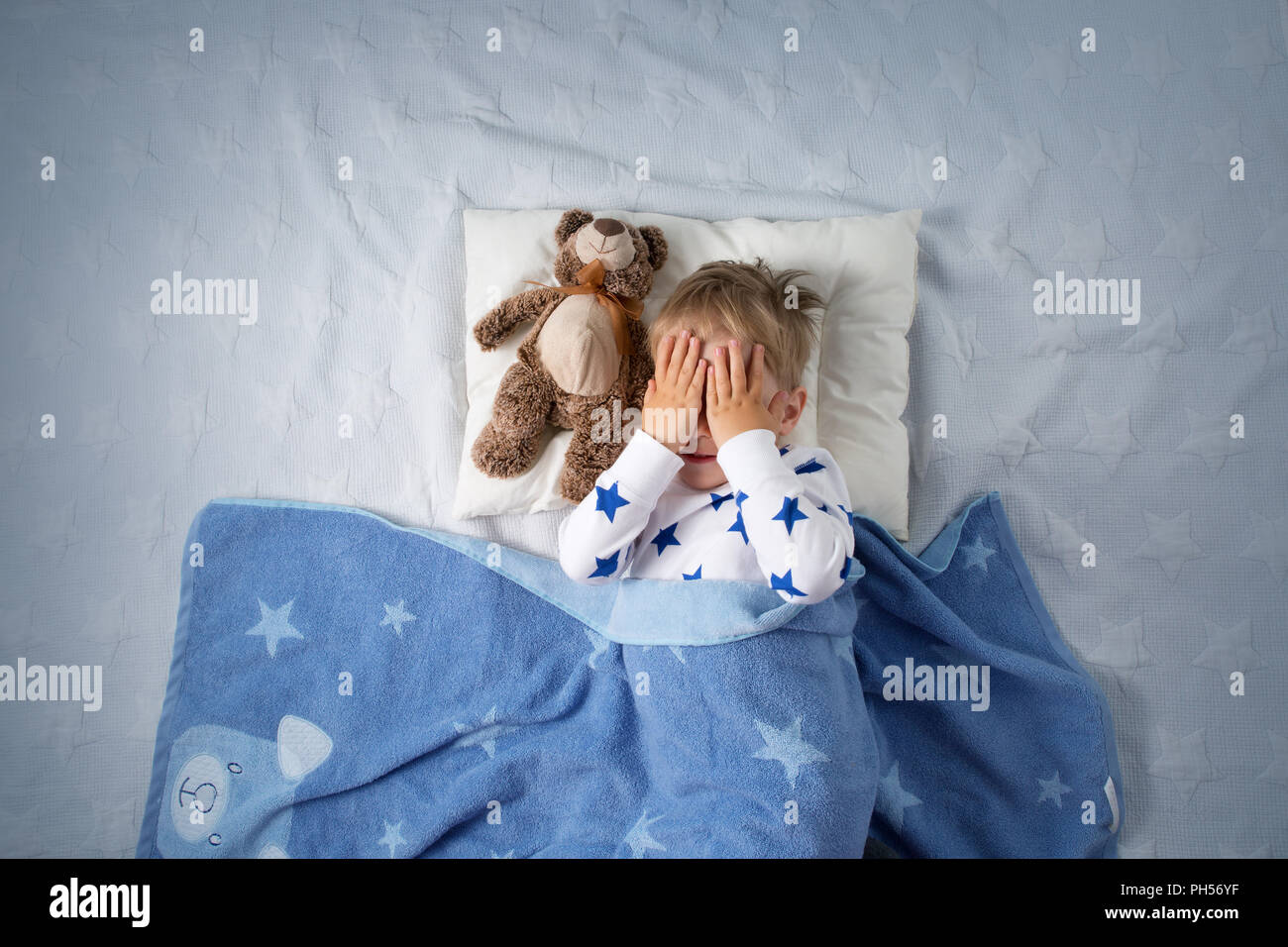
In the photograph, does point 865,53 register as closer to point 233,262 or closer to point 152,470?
point 233,262

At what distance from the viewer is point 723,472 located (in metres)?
1.21

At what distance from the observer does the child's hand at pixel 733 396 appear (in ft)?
3.75

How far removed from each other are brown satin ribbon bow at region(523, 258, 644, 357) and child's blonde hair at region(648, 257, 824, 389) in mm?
49

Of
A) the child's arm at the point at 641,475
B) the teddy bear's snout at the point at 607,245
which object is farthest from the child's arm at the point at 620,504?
the teddy bear's snout at the point at 607,245

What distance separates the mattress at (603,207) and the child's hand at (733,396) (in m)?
0.36

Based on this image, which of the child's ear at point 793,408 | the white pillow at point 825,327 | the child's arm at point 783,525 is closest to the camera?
the child's arm at point 783,525

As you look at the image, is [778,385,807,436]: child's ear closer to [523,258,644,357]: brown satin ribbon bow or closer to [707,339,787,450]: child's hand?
[707,339,787,450]: child's hand

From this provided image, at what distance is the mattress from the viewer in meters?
1.38

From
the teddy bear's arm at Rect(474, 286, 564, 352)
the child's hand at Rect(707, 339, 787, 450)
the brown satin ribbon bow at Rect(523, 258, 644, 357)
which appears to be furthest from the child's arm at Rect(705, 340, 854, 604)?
the teddy bear's arm at Rect(474, 286, 564, 352)

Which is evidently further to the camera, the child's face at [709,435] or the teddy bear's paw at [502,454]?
the teddy bear's paw at [502,454]

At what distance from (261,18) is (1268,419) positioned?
184cm

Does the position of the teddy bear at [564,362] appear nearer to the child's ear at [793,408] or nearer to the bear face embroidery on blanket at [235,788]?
the child's ear at [793,408]
